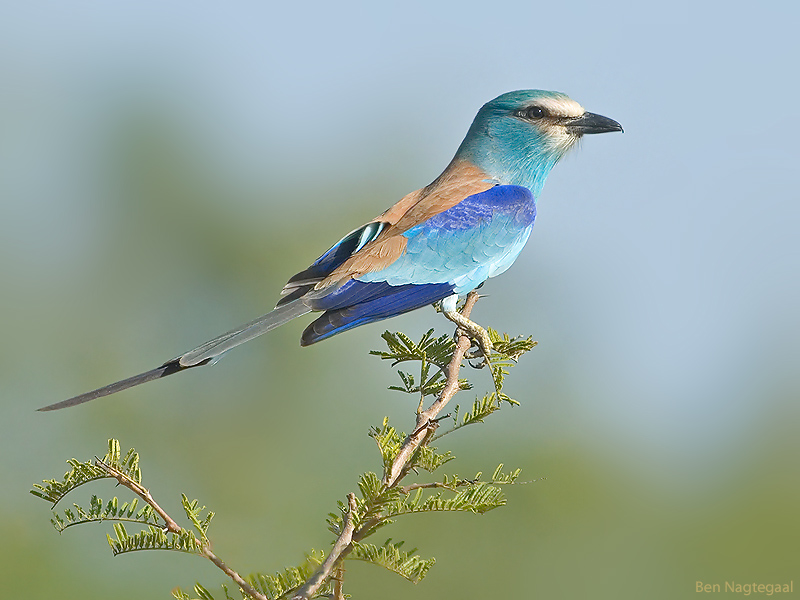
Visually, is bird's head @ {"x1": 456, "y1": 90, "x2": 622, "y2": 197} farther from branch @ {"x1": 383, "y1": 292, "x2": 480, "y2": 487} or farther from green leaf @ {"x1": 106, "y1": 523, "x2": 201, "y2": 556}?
green leaf @ {"x1": 106, "y1": 523, "x2": 201, "y2": 556}

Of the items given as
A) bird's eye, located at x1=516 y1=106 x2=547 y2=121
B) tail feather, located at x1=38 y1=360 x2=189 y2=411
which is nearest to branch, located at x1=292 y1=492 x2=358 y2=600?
tail feather, located at x1=38 y1=360 x2=189 y2=411

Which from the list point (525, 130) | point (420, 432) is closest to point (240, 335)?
A: point (420, 432)

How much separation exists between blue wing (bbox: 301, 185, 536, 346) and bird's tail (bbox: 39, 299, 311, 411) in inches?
3.5

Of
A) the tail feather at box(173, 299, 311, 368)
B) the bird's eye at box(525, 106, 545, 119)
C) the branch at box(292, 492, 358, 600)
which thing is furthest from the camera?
the bird's eye at box(525, 106, 545, 119)

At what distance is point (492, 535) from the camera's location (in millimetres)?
5520

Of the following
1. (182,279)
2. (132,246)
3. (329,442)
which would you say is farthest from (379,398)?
(132,246)

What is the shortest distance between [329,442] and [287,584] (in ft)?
14.7

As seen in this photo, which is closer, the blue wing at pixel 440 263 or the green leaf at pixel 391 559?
the green leaf at pixel 391 559

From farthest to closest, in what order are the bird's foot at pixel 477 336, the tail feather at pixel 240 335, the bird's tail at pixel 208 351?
1. the bird's foot at pixel 477 336
2. the tail feather at pixel 240 335
3. the bird's tail at pixel 208 351

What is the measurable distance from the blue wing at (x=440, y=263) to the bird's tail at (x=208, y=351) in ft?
0.29

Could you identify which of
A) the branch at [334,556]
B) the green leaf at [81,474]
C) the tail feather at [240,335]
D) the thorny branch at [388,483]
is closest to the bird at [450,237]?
the tail feather at [240,335]

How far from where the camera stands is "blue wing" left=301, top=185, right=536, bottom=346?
9.91ft

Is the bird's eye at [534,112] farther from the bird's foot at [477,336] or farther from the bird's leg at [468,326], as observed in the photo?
the bird's foot at [477,336]

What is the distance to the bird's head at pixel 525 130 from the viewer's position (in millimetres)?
3805
